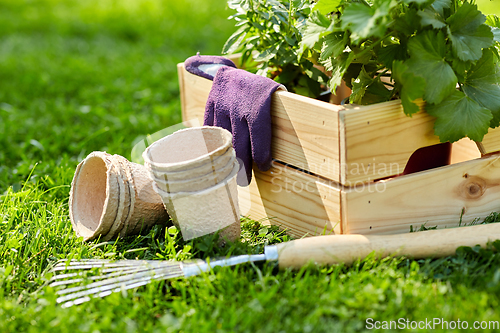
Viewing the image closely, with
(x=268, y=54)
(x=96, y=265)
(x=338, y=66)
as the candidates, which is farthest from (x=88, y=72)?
(x=338, y=66)

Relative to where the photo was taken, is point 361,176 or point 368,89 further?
point 368,89

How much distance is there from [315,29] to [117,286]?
1014 mm

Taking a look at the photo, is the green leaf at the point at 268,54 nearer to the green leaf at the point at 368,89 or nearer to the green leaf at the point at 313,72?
the green leaf at the point at 313,72

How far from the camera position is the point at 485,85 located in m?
1.67

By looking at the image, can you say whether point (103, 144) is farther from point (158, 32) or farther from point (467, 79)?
point (158, 32)

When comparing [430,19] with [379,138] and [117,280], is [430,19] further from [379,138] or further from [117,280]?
[117,280]

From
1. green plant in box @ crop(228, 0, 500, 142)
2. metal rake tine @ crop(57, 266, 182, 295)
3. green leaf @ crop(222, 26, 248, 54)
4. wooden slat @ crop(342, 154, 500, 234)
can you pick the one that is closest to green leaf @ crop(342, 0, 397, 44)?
green plant in box @ crop(228, 0, 500, 142)

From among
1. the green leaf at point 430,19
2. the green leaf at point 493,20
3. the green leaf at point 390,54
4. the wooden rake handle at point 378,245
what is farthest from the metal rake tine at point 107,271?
the green leaf at point 493,20

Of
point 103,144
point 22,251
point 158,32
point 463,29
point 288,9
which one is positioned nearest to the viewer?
point 463,29

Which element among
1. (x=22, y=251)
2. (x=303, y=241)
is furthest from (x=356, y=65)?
(x=22, y=251)

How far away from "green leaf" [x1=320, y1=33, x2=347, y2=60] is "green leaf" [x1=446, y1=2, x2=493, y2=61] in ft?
1.09

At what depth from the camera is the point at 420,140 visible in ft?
5.51

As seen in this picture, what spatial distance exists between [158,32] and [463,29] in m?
4.24

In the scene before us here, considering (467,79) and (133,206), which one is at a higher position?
(467,79)
